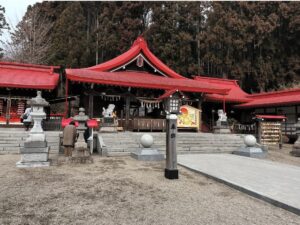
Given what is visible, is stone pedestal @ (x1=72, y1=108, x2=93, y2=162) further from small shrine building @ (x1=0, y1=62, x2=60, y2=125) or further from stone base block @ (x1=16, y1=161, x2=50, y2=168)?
small shrine building @ (x1=0, y1=62, x2=60, y2=125)

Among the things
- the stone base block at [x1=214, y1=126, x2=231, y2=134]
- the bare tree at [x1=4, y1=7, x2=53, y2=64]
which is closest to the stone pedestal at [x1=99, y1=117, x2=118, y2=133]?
the stone base block at [x1=214, y1=126, x2=231, y2=134]

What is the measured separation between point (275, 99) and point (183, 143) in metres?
10.9

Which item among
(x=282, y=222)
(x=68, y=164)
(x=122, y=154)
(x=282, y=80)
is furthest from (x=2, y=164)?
(x=282, y=80)

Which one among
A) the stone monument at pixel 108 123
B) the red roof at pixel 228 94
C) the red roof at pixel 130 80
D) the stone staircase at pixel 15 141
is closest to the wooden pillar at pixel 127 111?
the red roof at pixel 130 80

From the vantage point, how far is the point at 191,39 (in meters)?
25.4

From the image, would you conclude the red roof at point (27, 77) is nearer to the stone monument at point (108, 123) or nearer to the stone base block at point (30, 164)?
the stone monument at point (108, 123)

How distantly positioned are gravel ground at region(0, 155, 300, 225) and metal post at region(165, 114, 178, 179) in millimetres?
230

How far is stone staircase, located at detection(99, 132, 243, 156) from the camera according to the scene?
9945 millimetres

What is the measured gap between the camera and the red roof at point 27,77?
1356 centimetres

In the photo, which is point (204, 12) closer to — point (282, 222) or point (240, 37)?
point (240, 37)

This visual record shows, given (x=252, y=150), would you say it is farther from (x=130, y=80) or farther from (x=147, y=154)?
(x=130, y=80)

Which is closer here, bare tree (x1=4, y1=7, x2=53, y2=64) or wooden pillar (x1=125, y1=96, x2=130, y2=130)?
wooden pillar (x1=125, y1=96, x2=130, y2=130)

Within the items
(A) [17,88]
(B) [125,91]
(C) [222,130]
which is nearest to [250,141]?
(C) [222,130]

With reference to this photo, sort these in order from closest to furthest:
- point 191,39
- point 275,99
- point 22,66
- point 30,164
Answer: point 30,164
point 22,66
point 275,99
point 191,39
